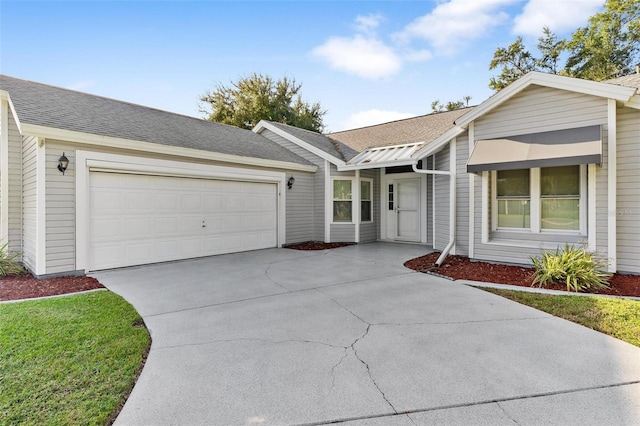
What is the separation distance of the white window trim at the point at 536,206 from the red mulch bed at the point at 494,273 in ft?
3.10

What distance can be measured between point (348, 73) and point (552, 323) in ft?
45.9

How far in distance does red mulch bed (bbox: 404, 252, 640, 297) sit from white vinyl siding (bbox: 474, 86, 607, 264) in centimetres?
40

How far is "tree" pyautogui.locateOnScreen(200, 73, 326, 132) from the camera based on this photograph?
2783 centimetres

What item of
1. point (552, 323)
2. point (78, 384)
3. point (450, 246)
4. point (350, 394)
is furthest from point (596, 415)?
point (450, 246)

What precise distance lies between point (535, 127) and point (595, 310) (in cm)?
423

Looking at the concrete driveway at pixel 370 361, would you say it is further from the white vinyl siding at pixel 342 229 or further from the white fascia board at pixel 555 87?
the white vinyl siding at pixel 342 229

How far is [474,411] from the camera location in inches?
93.8

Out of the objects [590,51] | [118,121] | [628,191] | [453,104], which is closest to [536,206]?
[628,191]

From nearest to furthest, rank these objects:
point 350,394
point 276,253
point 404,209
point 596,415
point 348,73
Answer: point 596,415 → point 350,394 → point 276,253 → point 404,209 → point 348,73

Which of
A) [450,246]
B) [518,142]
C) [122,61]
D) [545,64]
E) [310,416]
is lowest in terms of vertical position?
[310,416]

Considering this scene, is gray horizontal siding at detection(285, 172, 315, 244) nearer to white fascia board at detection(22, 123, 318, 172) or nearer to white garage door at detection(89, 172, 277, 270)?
white garage door at detection(89, 172, 277, 270)

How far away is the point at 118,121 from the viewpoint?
8188 millimetres

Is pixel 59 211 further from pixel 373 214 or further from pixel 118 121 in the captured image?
pixel 373 214

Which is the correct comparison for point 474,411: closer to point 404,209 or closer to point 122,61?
point 404,209
